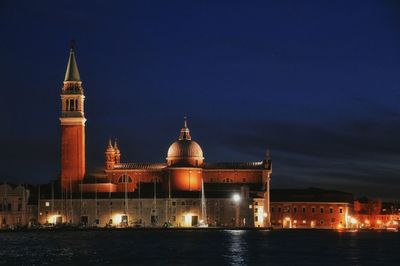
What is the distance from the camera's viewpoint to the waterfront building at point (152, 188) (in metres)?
131

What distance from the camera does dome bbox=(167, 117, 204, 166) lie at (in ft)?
447

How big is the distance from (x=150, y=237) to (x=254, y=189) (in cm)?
2962

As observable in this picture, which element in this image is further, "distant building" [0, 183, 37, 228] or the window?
the window

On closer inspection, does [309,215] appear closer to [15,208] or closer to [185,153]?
[185,153]

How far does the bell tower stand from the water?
2710 cm

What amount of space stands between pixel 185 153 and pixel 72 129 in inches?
567

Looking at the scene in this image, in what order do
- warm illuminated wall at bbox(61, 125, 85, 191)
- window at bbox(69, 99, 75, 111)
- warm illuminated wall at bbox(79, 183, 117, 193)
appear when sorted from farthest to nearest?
1. window at bbox(69, 99, 75, 111)
2. warm illuminated wall at bbox(61, 125, 85, 191)
3. warm illuminated wall at bbox(79, 183, 117, 193)

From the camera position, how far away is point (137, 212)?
13175 cm

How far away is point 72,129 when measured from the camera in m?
135

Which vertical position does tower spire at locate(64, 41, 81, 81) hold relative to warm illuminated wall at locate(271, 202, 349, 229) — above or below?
above

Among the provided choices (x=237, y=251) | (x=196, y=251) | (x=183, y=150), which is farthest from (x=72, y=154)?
(x=237, y=251)

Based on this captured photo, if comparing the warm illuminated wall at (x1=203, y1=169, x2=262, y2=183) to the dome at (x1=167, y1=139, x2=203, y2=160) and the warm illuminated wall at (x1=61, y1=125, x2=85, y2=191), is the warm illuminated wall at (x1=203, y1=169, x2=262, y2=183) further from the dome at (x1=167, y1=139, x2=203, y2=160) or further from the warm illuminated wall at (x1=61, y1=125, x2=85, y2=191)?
the warm illuminated wall at (x1=61, y1=125, x2=85, y2=191)

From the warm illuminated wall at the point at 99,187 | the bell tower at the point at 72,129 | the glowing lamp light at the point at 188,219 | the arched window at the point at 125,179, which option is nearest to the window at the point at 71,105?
the bell tower at the point at 72,129

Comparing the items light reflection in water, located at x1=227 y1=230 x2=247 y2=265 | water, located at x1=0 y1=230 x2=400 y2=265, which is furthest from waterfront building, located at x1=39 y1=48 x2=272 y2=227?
light reflection in water, located at x1=227 y1=230 x2=247 y2=265
